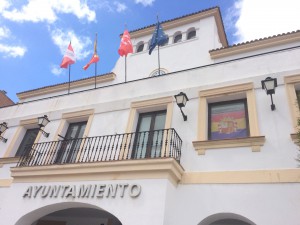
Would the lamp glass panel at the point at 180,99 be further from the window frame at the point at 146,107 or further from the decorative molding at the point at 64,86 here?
the decorative molding at the point at 64,86

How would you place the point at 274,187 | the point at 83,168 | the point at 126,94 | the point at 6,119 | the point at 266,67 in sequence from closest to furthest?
the point at 274,187 → the point at 83,168 → the point at 266,67 → the point at 126,94 → the point at 6,119

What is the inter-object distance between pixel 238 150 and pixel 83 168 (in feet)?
13.8

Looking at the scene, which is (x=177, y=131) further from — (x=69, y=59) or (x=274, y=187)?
(x=69, y=59)

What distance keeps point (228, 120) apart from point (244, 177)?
1945mm

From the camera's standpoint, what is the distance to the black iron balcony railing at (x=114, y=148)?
307 inches

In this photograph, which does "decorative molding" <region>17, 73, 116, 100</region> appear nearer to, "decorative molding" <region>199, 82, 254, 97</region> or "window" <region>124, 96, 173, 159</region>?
"window" <region>124, 96, 173, 159</region>

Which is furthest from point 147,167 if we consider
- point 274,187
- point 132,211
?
point 274,187

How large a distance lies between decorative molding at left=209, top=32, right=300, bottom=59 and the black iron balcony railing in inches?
237

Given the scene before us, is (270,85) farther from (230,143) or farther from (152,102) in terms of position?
(152,102)

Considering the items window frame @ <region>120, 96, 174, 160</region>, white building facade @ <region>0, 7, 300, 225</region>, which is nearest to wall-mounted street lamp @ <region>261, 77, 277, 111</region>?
white building facade @ <region>0, 7, 300, 225</region>

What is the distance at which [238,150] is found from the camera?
704 centimetres

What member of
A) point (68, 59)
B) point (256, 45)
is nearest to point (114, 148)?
point (68, 59)

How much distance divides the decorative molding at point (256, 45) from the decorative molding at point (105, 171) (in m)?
7.38

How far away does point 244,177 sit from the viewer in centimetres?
661
